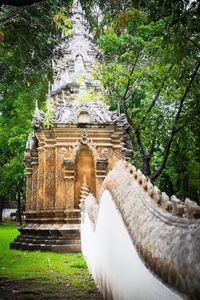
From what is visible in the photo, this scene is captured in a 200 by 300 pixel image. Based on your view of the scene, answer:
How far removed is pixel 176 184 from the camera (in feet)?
73.4

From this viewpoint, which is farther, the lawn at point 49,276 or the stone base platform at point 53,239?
the stone base platform at point 53,239

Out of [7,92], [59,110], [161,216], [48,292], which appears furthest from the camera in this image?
[7,92]

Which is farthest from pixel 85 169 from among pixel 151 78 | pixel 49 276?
pixel 49 276

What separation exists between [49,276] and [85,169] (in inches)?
180

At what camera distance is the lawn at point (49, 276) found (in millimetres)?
4783

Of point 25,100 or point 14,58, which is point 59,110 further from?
point 25,100

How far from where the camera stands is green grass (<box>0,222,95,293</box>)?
5630 mm

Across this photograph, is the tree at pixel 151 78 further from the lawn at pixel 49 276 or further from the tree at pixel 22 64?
the lawn at pixel 49 276

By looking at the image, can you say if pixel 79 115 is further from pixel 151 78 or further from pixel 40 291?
pixel 40 291

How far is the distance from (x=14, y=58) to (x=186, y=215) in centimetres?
937

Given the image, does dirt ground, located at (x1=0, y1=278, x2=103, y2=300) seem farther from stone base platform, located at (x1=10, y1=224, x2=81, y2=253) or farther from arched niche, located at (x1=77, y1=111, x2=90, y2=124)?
arched niche, located at (x1=77, y1=111, x2=90, y2=124)

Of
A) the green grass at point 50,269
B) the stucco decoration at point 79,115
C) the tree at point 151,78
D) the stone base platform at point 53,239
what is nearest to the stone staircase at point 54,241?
the stone base platform at point 53,239

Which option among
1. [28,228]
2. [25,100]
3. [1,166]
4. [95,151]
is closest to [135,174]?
[95,151]

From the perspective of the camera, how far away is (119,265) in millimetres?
3174
